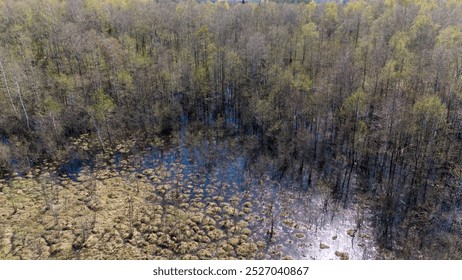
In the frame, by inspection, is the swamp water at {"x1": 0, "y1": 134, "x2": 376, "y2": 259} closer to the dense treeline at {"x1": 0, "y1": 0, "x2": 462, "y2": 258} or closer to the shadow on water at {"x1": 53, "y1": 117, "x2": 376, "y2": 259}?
the shadow on water at {"x1": 53, "y1": 117, "x2": 376, "y2": 259}

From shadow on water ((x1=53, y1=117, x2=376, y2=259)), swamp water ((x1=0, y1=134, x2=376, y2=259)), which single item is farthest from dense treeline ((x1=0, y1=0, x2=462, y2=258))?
swamp water ((x1=0, y1=134, x2=376, y2=259))

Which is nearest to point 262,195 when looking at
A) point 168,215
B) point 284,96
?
point 168,215

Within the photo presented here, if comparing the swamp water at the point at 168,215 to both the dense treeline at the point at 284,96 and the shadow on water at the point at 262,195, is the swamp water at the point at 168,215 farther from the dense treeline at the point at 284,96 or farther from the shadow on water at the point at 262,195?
the dense treeline at the point at 284,96

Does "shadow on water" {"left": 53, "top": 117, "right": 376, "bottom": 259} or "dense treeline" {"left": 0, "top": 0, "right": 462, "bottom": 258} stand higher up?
"dense treeline" {"left": 0, "top": 0, "right": 462, "bottom": 258}

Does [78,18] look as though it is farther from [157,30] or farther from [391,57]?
[391,57]

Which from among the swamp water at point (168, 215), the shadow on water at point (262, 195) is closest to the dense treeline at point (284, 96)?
the shadow on water at point (262, 195)
